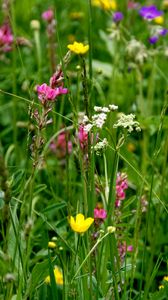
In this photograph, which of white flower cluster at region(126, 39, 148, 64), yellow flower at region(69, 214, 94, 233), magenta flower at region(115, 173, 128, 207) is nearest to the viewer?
yellow flower at region(69, 214, 94, 233)

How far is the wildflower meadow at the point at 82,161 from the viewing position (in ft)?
4.88

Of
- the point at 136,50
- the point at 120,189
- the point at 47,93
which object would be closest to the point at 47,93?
the point at 47,93

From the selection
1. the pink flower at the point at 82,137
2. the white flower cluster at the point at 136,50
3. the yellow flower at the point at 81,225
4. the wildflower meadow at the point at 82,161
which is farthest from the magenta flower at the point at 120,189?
the white flower cluster at the point at 136,50

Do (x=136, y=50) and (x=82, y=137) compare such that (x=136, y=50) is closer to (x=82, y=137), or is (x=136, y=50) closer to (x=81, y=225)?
(x=82, y=137)

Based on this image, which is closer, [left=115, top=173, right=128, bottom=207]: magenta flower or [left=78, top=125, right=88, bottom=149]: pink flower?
[left=78, top=125, right=88, bottom=149]: pink flower

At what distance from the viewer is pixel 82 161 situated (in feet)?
5.21

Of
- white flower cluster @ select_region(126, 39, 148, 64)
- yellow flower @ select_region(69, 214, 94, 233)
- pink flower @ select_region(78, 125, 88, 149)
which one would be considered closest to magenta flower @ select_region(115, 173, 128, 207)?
pink flower @ select_region(78, 125, 88, 149)

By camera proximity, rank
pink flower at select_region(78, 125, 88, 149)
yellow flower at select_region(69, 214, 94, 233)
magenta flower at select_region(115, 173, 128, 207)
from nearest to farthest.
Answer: yellow flower at select_region(69, 214, 94, 233), pink flower at select_region(78, 125, 88, 149), magenta flower at select_region(115, 173, 128, 207)

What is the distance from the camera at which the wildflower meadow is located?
4.88ft

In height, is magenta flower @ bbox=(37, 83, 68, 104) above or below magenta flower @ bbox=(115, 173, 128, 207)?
above

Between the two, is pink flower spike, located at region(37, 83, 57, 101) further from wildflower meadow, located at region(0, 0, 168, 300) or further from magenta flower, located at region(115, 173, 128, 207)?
magenta flower, located at region(115, 173, 128, 207)

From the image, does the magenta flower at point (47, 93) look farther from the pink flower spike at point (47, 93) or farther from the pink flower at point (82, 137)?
the pink flower at point (82, 137)

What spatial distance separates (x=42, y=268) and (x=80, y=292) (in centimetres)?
9

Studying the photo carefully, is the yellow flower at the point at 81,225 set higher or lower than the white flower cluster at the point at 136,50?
lower
